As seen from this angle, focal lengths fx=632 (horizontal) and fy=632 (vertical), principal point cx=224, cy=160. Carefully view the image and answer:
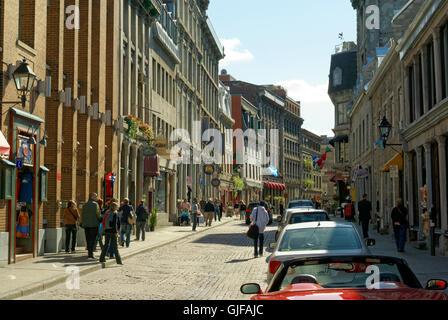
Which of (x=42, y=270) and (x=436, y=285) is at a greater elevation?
(x=436, y=285)

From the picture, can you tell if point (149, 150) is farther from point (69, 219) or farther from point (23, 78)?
point (23, 78)

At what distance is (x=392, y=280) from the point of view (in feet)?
18.2

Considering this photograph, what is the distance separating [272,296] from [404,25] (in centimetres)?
2553

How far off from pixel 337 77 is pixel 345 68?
1.52 m

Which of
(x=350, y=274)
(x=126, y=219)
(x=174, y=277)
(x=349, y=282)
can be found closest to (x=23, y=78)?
(x=174, y=277)

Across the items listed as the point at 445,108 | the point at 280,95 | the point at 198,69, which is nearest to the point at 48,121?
the point at 445,108

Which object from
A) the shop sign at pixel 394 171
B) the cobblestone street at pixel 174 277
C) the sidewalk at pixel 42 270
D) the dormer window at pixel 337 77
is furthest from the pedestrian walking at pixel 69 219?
the dormer window at pixel 337 77

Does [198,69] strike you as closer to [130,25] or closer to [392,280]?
[130,25]

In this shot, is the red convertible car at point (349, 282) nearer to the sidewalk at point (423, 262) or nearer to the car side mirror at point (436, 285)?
the car side mirror at point (436, 285)

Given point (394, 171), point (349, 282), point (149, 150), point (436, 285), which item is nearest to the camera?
point (436, 285)

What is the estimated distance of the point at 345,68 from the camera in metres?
69.6

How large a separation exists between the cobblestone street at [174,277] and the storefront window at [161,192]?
1716 cm

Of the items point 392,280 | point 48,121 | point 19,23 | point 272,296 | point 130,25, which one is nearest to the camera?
point 272,296

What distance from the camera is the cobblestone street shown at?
1145 centimetres
